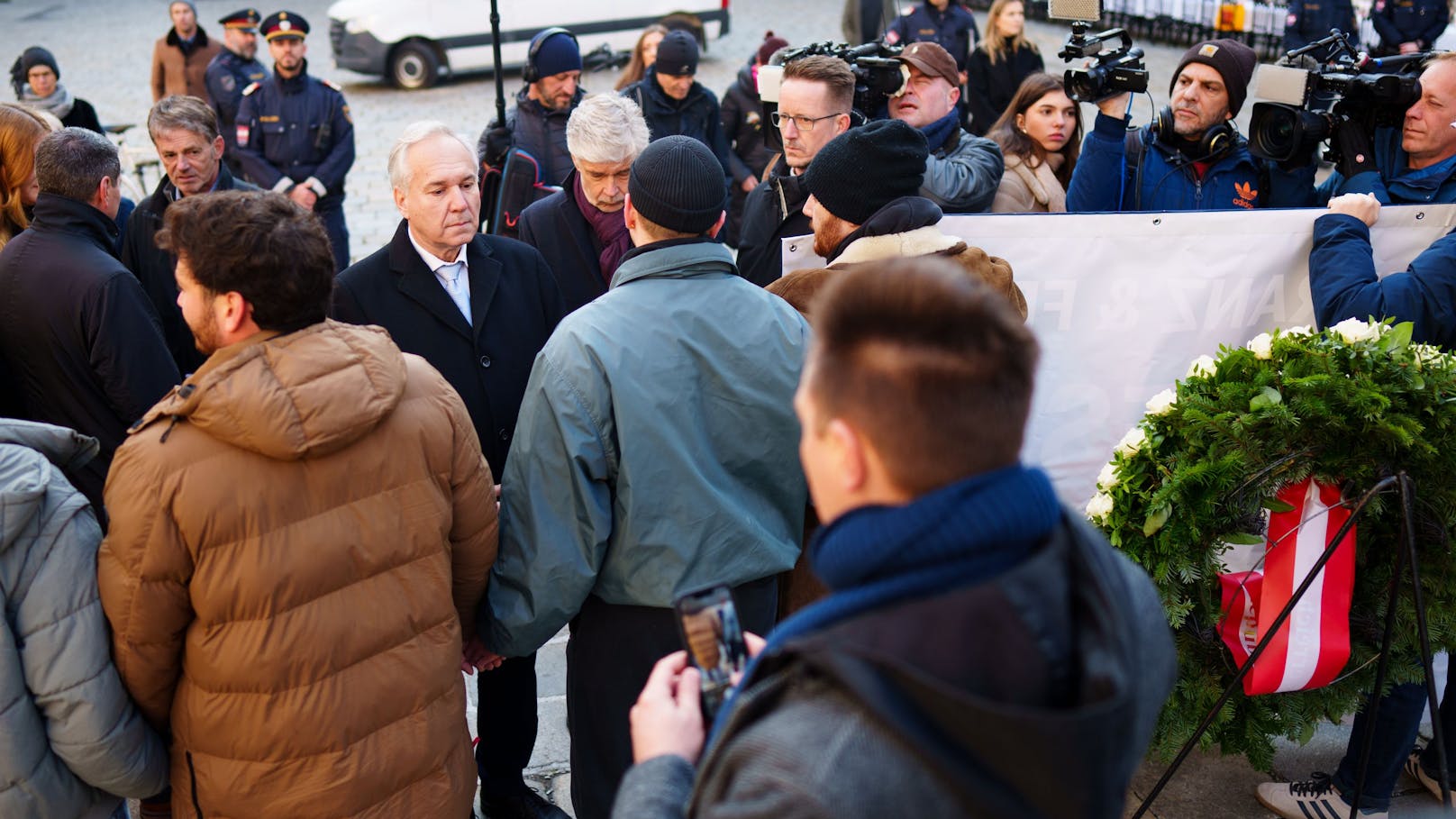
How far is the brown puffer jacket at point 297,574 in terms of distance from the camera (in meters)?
2.21

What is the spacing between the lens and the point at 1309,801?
3.49 meters

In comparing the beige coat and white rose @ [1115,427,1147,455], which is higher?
the beige coat

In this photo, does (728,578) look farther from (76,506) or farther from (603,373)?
(76,506)

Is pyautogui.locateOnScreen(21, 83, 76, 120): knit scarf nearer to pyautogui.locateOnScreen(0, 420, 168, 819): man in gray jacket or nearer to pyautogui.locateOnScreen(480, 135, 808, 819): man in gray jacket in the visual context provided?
pyautogui.locateOnScreen(0, 420, 168, 819): man in gray jacket

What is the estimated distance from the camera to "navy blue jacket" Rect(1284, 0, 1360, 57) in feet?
42.0

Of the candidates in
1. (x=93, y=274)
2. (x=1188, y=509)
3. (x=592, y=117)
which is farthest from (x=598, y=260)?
(x=1188, y=509)

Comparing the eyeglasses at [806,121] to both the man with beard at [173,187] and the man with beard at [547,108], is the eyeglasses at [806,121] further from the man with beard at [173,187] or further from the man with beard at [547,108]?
the man with beard at [173,187]

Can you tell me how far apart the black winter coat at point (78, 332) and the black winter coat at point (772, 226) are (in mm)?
1933

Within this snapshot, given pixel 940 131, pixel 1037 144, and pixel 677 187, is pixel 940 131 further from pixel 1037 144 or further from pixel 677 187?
pixel 677 187

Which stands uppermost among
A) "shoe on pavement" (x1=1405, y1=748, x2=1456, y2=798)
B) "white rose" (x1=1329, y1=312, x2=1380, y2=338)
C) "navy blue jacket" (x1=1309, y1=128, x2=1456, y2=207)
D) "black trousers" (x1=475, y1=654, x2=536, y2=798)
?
"navy blue jacket" (x1=1309, y1=128, x2=1456, y2=207)

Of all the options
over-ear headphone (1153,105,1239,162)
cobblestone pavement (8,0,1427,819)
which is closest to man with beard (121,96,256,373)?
cobblestone pavement (8,0,1427,819)

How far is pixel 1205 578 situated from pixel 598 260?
2.35 metres

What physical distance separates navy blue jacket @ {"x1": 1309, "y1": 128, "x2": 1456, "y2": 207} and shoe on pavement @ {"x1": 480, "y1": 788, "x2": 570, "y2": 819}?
3.37 metres

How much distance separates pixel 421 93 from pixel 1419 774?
1473 cm
